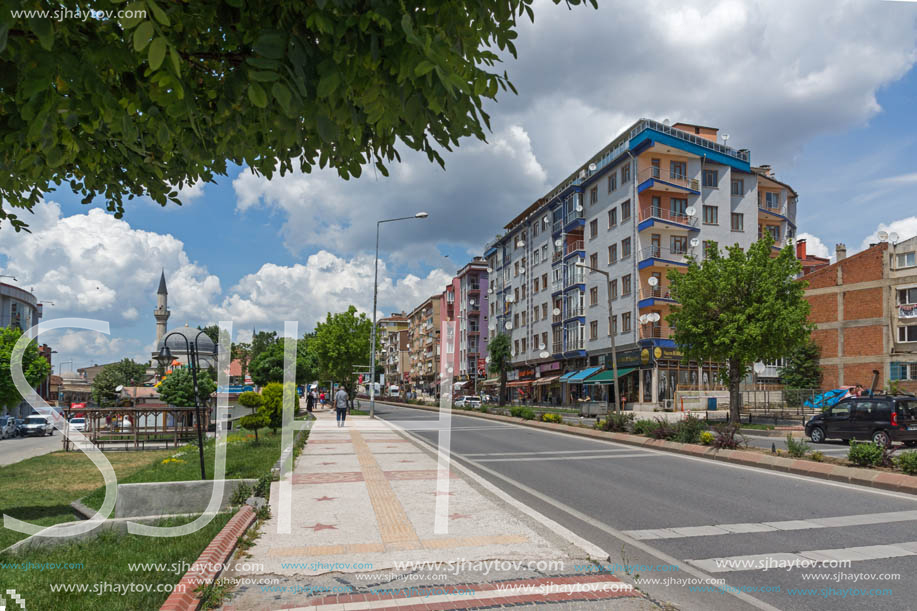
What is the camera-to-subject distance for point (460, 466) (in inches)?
549

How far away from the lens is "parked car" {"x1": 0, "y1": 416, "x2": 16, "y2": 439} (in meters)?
36.6

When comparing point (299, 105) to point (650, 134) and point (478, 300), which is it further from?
point (478, 300)

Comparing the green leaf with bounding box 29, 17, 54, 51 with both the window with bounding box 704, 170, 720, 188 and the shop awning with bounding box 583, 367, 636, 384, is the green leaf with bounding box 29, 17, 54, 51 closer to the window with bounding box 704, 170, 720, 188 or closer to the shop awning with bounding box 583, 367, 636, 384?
the shop awning with bounding box 583, 367, 636, 384

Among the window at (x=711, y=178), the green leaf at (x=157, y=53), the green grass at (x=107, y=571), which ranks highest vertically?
the window at (x=711, y=178)

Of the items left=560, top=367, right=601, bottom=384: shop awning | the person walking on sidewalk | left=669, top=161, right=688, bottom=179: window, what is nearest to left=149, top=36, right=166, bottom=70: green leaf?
the person walking on sidewalk

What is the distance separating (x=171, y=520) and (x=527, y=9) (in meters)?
6.52

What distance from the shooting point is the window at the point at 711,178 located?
1837 inches

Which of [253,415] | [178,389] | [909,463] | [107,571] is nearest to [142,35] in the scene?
[107,571]

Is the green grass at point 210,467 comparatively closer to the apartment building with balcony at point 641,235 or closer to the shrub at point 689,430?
the shrub at point 689,430

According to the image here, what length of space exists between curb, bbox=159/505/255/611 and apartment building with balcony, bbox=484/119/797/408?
3628cm

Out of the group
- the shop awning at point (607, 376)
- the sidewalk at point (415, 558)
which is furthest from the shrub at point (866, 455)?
the shop awning at point (607, 376)

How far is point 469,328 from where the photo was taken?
8894 centimetres

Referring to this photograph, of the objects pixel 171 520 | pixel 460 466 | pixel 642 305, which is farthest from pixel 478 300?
pixel 171 520

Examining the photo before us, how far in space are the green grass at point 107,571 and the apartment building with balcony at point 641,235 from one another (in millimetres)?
36867
